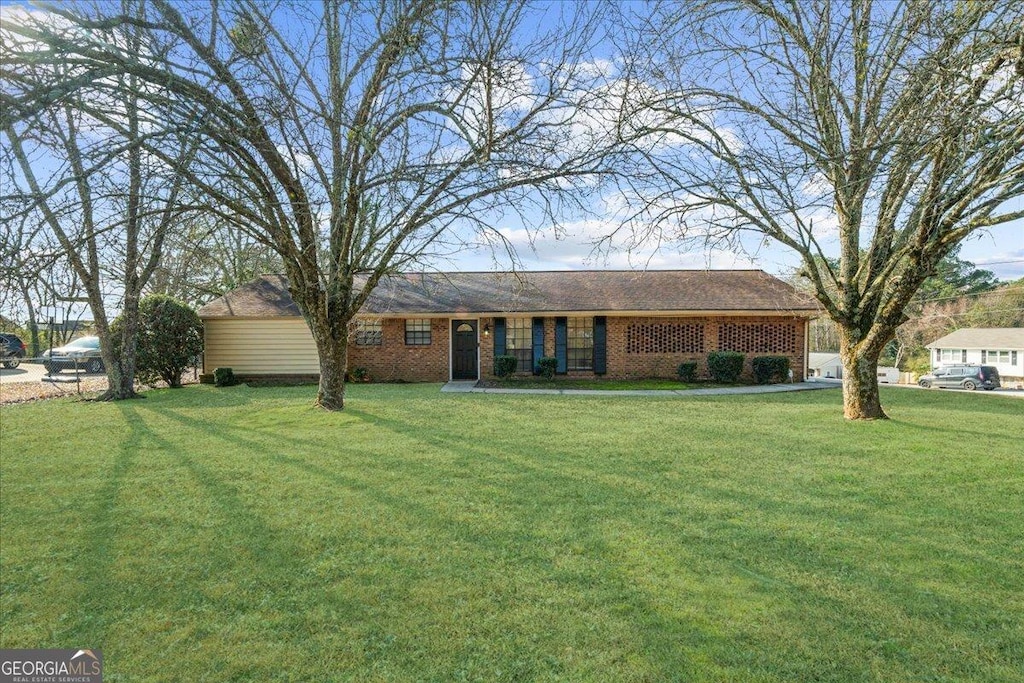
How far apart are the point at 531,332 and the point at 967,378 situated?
2307 centimetres

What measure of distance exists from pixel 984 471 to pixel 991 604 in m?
3.98

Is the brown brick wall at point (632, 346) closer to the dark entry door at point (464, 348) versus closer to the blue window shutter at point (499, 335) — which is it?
the blue window shutter at point (499, 335)

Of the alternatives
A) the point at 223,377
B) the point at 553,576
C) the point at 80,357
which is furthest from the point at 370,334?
the point at 553,576

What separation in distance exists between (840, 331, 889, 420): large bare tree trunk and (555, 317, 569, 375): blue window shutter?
9.52 metres

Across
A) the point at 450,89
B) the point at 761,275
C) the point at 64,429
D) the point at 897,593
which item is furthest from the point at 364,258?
the point at 761,275

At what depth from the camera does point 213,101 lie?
571 centimetres

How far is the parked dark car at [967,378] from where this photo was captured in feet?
88.4

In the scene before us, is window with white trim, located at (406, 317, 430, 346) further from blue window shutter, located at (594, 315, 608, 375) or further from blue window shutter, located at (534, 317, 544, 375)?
blue window shutter, located at (594, 315, 608, 375)

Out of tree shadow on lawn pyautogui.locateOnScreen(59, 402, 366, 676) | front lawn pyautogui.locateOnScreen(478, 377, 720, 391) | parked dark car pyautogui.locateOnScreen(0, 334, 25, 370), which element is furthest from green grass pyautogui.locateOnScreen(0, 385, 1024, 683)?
front lawn pyautogui.locateOnScreen(478, 377, 720, 391)

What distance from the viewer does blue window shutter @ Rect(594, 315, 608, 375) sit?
18.5 meters

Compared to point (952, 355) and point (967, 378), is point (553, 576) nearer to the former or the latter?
point (967, 378)

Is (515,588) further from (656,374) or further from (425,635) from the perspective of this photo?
(656,374)

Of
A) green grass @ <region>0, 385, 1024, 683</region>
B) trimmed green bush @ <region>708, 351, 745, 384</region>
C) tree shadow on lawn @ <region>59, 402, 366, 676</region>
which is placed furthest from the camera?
trimmed green bush @ <region>708, 351, 745, 384</region>

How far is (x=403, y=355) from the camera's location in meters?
18.6
